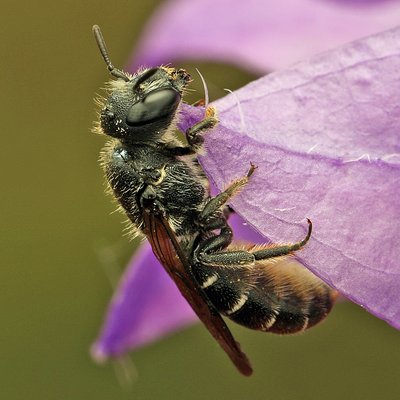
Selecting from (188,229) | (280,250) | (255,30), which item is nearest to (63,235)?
(255,30)

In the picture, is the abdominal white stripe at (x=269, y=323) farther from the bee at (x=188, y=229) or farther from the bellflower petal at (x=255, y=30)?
the bellflower petal at (x=255, y=30)

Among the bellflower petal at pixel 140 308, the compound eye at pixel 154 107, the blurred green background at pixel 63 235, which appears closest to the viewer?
the compound eye at pixel 154 107

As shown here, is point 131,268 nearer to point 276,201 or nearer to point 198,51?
point 198,51

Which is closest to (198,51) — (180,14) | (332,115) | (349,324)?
(180,14)

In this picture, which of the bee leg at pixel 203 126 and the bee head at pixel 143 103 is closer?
the bee leg at pixel 203 126

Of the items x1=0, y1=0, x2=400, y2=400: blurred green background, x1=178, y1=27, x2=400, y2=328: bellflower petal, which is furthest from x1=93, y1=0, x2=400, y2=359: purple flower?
x1=0, y1=0, x2=400, y2=400: blurred green background

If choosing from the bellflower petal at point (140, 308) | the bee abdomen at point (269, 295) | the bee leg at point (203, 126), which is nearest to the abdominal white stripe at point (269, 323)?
the bee abdomen at point (269, 295)

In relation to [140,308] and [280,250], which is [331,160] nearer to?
[280,250]
